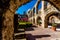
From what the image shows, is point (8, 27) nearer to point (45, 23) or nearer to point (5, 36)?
point (5, 36)

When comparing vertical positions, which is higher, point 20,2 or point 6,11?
point 20,2

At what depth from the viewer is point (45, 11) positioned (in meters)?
25.8

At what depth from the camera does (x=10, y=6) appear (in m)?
5.79

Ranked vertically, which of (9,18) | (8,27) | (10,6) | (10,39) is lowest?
(10,39)

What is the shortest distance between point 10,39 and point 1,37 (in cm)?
41

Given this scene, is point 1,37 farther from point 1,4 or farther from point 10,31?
point 1,4

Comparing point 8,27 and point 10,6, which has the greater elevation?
point 10,6

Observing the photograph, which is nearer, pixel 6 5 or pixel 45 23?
pixel 6 5

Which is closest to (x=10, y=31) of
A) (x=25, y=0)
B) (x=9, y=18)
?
(x=9, y=18)

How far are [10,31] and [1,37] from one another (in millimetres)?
484

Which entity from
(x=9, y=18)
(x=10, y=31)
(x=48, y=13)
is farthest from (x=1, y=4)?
(x=48, y=13)

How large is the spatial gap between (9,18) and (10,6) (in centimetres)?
52

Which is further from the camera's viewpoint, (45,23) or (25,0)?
(45,23)

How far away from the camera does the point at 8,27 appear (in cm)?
579
